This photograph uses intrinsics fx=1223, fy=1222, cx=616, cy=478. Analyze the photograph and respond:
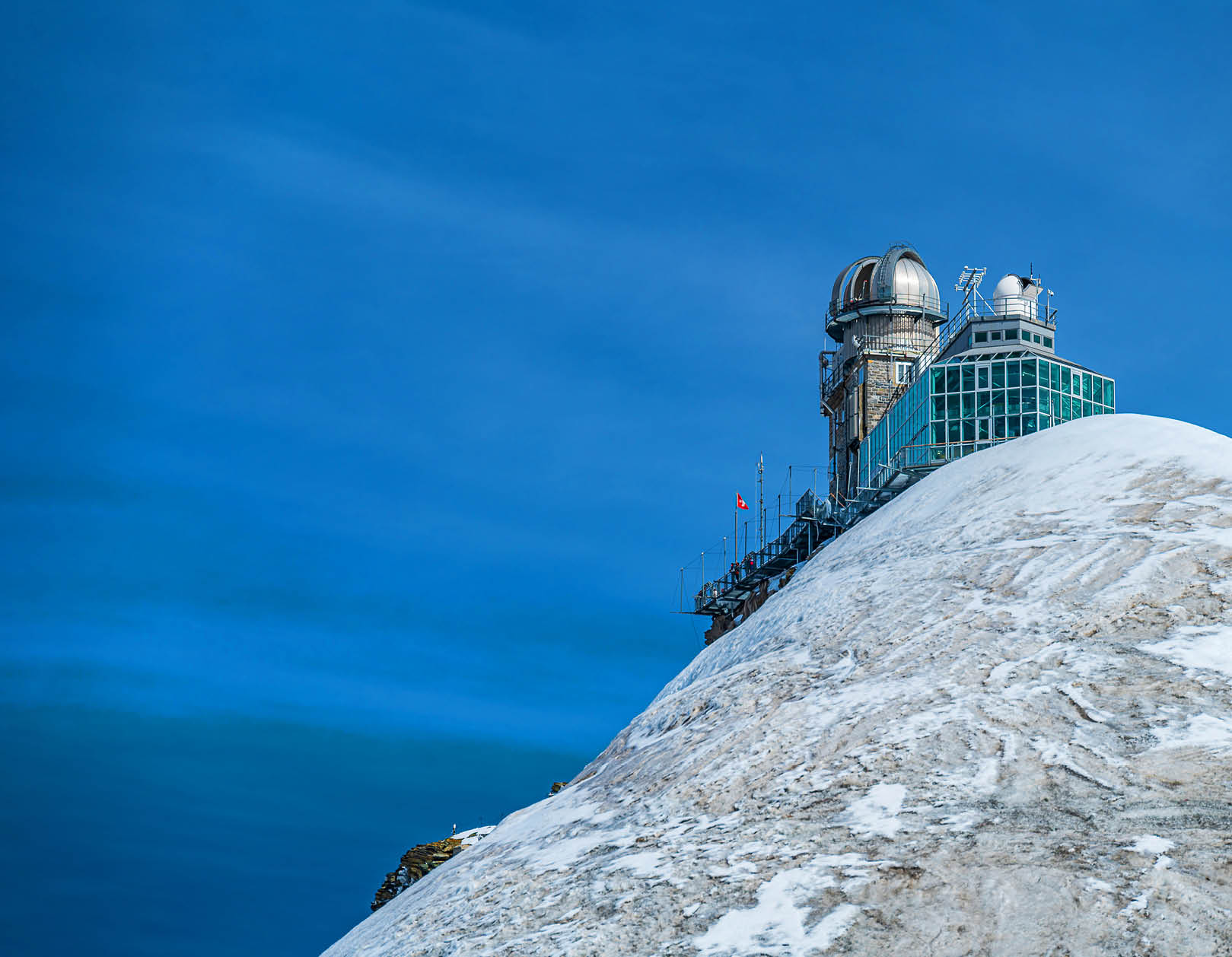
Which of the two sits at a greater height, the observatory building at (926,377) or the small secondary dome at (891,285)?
the small secondary dome at (891,285)

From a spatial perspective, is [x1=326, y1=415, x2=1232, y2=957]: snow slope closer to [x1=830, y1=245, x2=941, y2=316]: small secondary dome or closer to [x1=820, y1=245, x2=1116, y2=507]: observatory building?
[x1=820, y1=245, x2=1116, y2=507]: observatory building

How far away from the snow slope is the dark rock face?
21.6 meters

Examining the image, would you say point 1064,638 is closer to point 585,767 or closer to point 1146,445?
point 1146,445

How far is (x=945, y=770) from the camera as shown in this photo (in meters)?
9.83

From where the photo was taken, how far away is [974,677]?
11.1 metres

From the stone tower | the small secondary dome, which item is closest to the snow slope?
the stone tower

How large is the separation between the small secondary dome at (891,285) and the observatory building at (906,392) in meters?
0.07

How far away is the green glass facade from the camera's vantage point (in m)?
57.8

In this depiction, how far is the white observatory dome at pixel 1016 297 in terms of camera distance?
6372 cm

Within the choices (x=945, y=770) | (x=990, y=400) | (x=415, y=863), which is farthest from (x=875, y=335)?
(x=945, y=770)

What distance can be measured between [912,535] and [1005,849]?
7.05m

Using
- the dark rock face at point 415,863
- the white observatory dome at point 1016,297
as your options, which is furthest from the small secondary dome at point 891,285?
the dark rock face at point 415,863

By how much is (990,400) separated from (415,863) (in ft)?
116

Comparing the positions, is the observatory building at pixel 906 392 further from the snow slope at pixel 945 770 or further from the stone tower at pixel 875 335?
the snow slope at pixel 945 770
